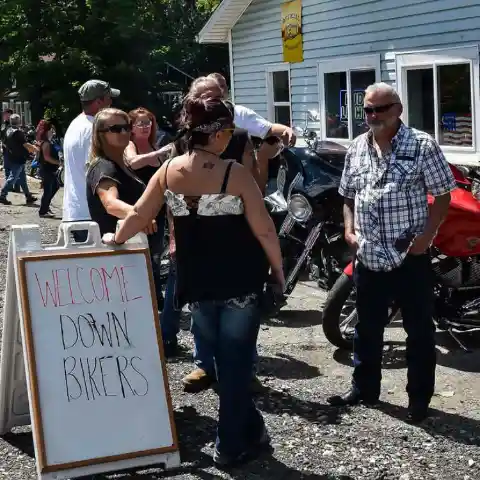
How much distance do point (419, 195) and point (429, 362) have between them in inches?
34.6

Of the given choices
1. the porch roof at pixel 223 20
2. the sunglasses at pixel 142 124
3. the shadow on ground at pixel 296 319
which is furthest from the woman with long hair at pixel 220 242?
the porch roof at pixel 223 20

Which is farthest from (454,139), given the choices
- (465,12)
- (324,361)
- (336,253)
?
(324,361)

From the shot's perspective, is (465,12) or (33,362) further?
(465,12)

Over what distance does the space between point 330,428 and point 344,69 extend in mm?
9369

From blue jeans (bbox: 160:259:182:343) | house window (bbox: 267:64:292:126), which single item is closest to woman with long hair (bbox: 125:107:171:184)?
blue jeans (bbox: 160:259:182:343)

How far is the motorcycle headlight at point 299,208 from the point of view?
627 centimetres

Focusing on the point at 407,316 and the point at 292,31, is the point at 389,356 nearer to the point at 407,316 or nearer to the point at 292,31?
the point at 407,316

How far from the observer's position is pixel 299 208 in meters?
6.32

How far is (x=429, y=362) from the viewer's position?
14.7 ft

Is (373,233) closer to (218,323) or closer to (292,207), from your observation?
(218,323)

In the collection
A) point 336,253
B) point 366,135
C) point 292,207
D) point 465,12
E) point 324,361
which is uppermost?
point 465,12

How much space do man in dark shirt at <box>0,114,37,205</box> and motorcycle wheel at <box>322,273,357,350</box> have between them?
35.1 ft

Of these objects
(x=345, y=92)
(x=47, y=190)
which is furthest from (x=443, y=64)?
(x=47, y=190)

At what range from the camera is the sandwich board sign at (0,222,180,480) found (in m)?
3.66
